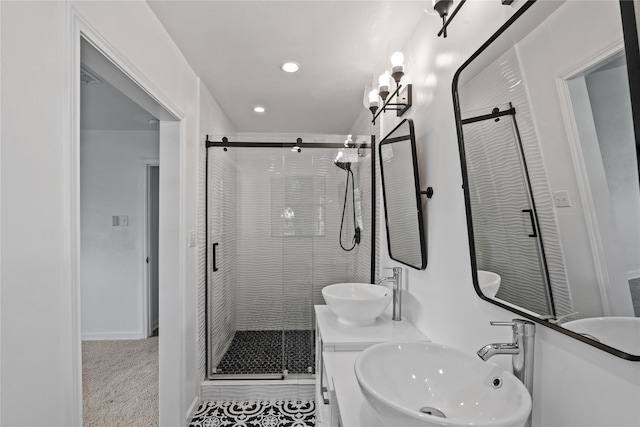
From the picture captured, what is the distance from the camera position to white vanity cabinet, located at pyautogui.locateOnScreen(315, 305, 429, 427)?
0.98m

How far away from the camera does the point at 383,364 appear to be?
1070mm

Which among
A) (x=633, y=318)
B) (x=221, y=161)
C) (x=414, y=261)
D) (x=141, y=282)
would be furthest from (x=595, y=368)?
(x=141, y=282)

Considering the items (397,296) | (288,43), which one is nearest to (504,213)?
(397,296)

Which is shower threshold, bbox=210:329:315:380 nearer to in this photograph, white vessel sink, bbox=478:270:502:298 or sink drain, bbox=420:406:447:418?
sink drain, bbox=420:406:447:418

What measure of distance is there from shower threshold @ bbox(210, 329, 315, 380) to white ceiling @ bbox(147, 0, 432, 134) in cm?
204

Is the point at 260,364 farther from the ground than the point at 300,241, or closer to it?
closer to it

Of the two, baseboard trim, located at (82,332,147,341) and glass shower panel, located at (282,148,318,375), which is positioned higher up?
glass shower panel, located at (282,148,318,375)

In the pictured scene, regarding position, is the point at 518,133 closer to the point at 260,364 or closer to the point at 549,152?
the point at 549,152

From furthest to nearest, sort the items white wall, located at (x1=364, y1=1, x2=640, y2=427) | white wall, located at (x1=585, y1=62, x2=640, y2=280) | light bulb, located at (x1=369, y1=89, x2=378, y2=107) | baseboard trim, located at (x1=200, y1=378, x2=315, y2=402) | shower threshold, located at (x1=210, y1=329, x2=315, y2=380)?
shower threshold, located at (x1=210, y1=329, x2=315, y2=380)
baseboard trim, located at (x1=200, y1=378, x2=315, y2=402)
light bulb, located at (x1=369, y1=89, x2=378, y2=107)
white wall, located at (x1=364, y1=1, x2=640, y2=427)
white wall, located at (x1=585, y1=62, x2=640, y2=280)

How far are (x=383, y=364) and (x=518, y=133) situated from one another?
2.73 feet

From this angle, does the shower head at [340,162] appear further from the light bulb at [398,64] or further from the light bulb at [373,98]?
the light bulb at [398,64]

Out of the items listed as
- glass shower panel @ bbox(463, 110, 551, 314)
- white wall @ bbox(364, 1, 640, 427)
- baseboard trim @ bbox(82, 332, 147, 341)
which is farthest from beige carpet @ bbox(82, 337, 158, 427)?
glass shower panel @ bbox(463, 110, 551, 314)

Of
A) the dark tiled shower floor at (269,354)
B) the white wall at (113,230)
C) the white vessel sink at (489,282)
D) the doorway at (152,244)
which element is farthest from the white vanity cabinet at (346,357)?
the white wall at (113,230)

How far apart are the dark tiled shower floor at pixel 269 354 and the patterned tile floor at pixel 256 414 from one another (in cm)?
24
